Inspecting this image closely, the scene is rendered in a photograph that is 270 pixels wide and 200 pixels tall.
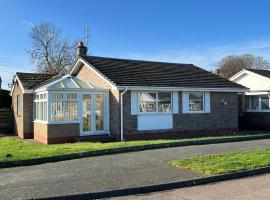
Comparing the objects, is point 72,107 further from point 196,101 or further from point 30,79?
point 196,101

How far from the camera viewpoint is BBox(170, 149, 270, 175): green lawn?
1069cm

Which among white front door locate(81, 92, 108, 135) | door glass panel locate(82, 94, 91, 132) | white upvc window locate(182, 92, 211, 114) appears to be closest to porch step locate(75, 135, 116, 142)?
white front door locate(81, 92, 108, 135)

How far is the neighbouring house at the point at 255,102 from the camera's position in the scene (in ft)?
87.1

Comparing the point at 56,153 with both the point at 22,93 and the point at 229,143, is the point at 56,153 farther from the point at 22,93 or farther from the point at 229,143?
the point at 22,93

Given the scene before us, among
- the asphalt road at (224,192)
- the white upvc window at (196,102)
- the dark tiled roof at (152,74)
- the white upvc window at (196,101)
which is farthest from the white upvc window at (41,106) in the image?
the asphalt road at (224,192)

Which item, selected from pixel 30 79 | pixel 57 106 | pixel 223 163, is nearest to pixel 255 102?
pixel 57 106

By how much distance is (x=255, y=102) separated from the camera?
27.6 meters

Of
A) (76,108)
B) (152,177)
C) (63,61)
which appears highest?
(63,61)

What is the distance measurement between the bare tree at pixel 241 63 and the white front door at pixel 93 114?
44804 mm

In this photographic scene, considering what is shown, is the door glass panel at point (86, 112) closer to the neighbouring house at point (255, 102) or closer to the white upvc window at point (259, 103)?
the neighbouring house at point (255, 102)

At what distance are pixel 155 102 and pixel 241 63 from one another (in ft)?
152

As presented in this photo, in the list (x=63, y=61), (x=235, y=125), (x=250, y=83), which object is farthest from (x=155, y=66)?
(x=63, y=61)

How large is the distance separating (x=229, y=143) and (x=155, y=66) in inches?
350

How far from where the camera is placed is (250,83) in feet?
92.8
